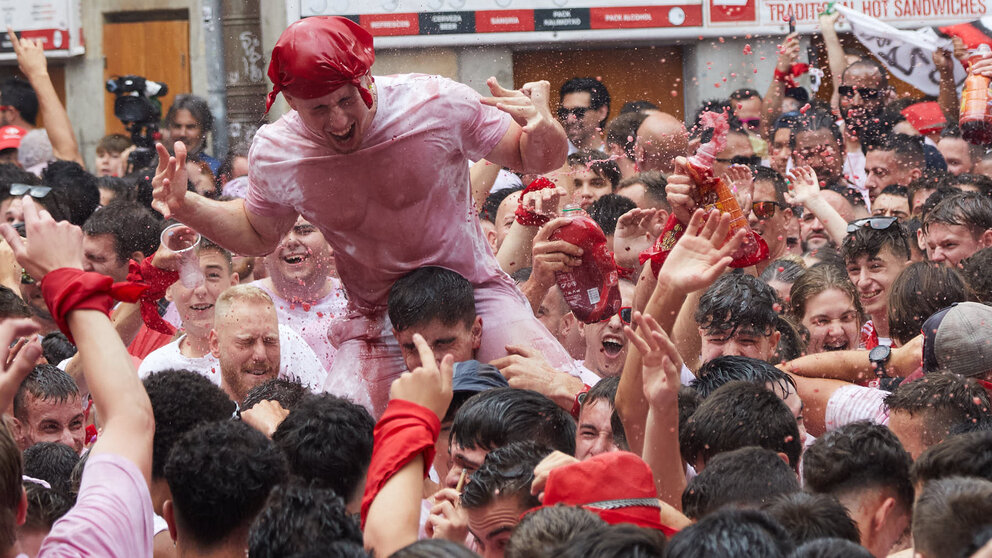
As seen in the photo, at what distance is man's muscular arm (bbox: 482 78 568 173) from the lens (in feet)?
13.0

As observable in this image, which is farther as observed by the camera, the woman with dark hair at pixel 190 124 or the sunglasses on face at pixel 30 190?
the woman with dark hair at pixel 190 124

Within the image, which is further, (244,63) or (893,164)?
(244,63)

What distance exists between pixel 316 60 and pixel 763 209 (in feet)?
10.0

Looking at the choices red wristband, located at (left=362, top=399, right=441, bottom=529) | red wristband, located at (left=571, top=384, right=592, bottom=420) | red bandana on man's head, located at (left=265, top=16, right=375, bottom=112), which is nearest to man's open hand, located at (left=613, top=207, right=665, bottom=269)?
red wristband, located at (left=571, top=384, right=592, bottom=420)

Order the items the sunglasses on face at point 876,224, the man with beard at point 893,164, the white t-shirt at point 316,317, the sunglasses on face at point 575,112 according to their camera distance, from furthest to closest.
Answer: the sunglasses on face at point 575,112 → the man with beard at point 893,164 → the white t-shirt at point 316,317 → the sunglasses on face at point 876,224

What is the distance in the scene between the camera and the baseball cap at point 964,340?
3857 mm

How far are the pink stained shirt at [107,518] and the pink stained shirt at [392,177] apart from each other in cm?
166

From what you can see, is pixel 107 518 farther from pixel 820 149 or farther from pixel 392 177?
pixel 820 149

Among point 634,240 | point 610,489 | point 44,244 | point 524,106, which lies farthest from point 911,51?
point 44,244

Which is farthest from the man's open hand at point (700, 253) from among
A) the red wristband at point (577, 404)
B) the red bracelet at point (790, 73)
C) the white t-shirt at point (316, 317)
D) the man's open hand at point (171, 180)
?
the red bracelet at point (790, 73)

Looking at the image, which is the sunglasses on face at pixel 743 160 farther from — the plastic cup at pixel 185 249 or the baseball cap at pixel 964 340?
the baseball cap at pixel 964 340

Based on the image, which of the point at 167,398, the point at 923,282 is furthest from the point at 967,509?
the point at 923,282

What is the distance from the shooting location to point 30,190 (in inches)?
273

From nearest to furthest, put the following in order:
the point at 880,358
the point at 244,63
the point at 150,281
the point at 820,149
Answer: the point at 880,358 → the point at 150,281 → the point at 820,149 → the point at 244,63
